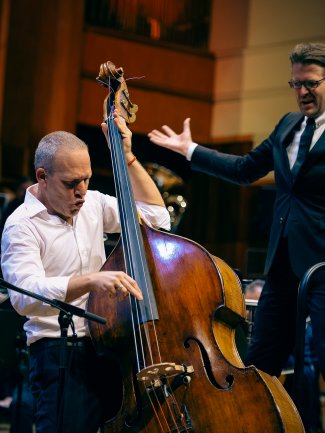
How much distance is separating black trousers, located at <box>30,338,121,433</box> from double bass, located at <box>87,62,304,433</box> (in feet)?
0.22

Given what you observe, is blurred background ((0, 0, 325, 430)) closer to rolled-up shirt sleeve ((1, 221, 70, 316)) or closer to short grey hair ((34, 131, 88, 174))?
short grey hair ((34, 131, 88, 174))

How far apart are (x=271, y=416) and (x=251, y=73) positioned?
6.47 metres

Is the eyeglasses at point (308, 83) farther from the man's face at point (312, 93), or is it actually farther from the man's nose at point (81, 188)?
the man's nose at point (81, 188)

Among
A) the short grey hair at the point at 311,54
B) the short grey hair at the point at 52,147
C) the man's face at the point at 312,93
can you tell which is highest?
the short grey hair at the point at 311,54

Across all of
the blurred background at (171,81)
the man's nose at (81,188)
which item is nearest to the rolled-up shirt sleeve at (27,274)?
the man's nose at (81,188)

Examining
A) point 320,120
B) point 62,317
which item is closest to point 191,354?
point 62,317

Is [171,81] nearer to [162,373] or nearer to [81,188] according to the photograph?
[81,188]

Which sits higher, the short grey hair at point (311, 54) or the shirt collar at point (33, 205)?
the short grey hair at point (311, 54)

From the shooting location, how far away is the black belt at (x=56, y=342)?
2.76 m

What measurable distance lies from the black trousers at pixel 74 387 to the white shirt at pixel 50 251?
7 cm

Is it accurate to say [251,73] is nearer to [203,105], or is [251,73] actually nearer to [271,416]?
[203,105]

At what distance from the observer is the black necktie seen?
9.82 feet

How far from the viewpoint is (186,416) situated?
2539mm

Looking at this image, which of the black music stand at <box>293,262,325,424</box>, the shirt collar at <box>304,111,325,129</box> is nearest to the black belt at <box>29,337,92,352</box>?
the black music stand at <box>293,262,325,424</box>
